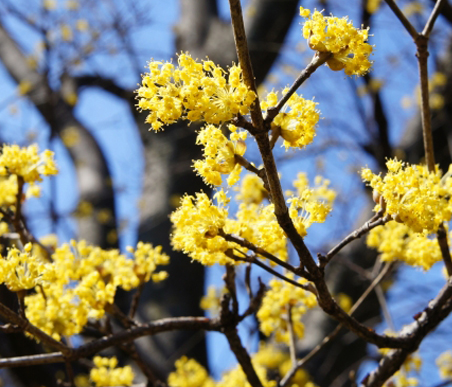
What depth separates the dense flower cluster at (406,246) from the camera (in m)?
2.12

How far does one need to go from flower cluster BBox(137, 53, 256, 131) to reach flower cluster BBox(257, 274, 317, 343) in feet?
4.43

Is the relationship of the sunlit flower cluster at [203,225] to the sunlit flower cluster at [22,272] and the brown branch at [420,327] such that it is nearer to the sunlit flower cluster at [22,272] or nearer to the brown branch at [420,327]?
the sunlit flower cluster at [22,272]

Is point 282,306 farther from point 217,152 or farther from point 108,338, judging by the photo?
point 217,152

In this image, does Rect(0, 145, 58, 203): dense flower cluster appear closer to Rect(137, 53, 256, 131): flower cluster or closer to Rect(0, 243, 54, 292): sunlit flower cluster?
Rect(0, 243, 54, 292): sunlit flower cluster

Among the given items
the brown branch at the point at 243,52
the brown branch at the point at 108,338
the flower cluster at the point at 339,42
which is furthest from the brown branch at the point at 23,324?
the flower cluster at the point at 339,42

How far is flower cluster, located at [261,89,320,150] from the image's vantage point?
1424 mm

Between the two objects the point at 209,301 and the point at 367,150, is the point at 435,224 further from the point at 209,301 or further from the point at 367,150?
the point at 367,150

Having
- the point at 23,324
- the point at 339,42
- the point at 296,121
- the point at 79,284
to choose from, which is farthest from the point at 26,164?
the point at 339,42

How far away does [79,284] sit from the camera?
2.22 meters

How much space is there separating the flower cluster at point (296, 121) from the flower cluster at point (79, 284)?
1021 mm

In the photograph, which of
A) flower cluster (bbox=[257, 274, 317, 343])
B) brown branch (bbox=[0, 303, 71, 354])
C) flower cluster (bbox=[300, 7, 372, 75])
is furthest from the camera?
flower cluster (bbox=[257, 274, 317, 343])

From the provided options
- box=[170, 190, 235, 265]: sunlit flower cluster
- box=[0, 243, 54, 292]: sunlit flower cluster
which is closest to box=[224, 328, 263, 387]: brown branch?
box=[170, 190, 235, 265]: sunlit flower cluster

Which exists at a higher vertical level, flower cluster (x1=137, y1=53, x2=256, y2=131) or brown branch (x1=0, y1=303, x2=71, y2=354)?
flower cluster (x1=137, y1=53, x2=256, y2=131)

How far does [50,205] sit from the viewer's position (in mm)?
5234
